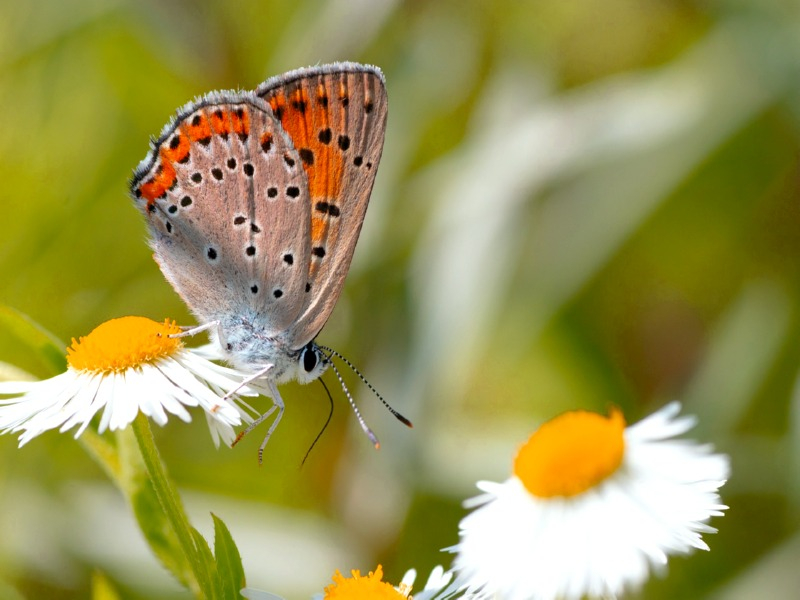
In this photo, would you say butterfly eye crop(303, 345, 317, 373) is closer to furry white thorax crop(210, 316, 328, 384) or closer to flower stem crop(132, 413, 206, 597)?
furry white thorax crop(210, 316, 328, 384)

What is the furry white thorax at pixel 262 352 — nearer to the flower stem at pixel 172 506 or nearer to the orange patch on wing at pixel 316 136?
the orange patch on wing at pixel 316 136

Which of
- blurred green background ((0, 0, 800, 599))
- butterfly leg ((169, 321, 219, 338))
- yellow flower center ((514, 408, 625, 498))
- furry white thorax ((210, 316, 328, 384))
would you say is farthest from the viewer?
blurred green background ((0, 0, 800, 599))

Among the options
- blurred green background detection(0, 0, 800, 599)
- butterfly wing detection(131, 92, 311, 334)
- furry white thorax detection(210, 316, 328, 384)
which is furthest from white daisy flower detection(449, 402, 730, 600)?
blurred green background detection(0, 0, 800, 599)

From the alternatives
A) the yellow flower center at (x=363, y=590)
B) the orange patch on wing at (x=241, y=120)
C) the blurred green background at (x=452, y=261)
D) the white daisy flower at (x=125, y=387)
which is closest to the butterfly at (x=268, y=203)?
the orange patch on wing at (x=241, y=120)

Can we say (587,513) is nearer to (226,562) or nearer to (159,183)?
(226,562)

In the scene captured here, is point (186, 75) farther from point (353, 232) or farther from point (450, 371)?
point (353, 232)
